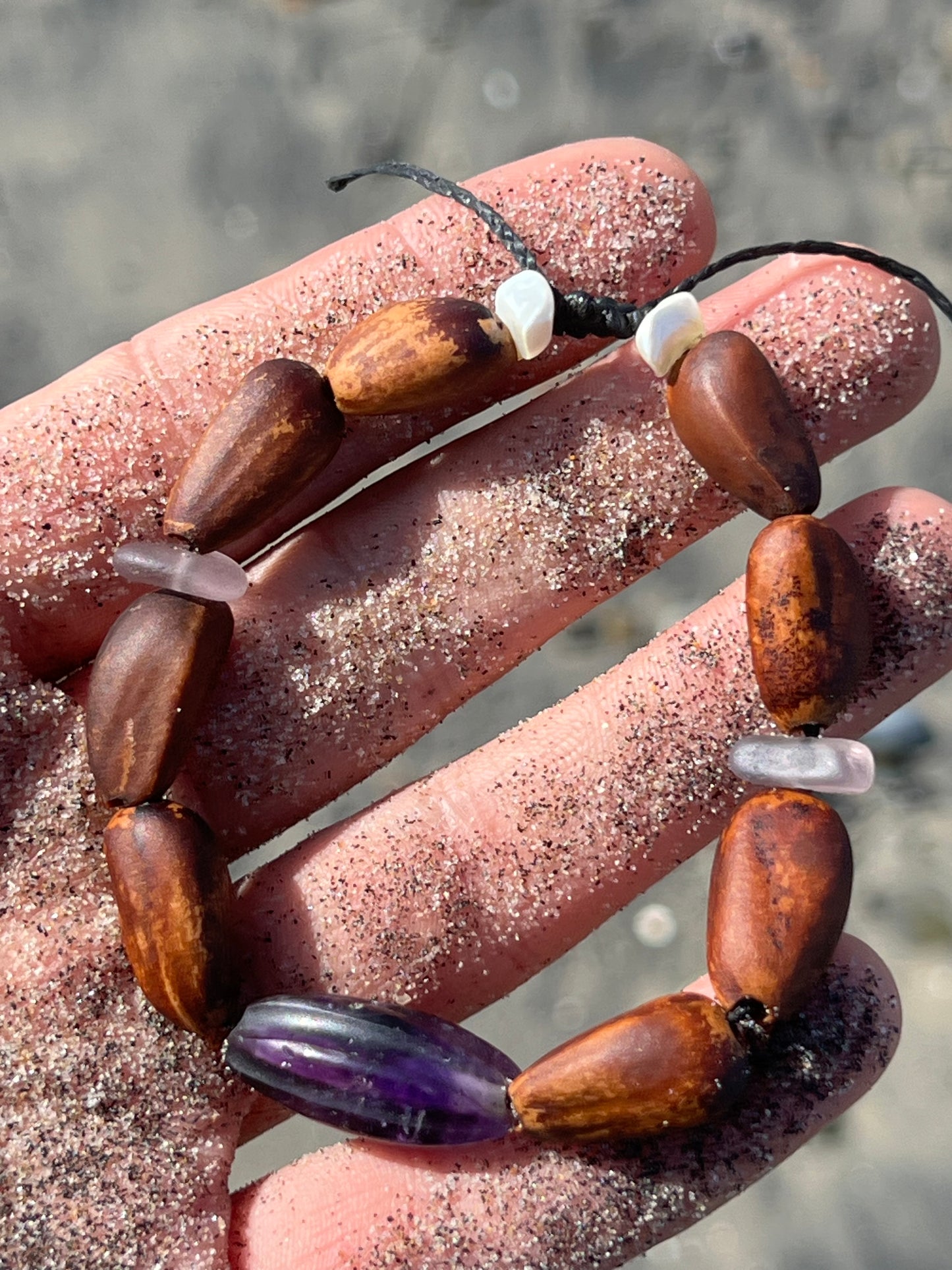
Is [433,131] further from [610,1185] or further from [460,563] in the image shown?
[610,1185]

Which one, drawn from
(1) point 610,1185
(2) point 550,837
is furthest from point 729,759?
(1) point 610,1185

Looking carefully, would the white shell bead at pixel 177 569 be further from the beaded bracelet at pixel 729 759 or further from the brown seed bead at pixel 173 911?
the brown seed bead at pixel 173 911

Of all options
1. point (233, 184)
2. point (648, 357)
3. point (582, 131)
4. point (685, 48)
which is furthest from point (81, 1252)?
point (685, 48)

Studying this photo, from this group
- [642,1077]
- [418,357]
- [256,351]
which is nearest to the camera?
[642,1077]

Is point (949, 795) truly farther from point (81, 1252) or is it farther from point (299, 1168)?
point (81, 1252)

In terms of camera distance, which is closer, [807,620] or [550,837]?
[807,620]

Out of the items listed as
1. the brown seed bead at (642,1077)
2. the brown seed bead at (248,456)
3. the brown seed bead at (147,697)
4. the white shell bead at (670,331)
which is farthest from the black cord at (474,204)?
the brown seed bead at (642,1077)
